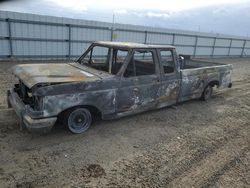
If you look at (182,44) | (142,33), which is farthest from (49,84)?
(182,44)

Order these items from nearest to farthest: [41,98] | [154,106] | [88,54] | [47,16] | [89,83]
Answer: [41,98] → [89,83] → [154,106] → [88,54] → [47,16]

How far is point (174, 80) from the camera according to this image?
237 inches

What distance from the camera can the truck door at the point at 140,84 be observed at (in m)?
5.04

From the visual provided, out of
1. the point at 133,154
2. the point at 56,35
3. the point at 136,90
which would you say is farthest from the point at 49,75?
the point at 56,35

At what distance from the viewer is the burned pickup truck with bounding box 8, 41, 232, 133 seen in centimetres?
409

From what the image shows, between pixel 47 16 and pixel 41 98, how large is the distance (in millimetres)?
10470

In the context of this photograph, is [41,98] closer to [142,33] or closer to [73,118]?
[73,118]

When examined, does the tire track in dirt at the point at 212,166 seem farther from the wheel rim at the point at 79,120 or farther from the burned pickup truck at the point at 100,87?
the wheel rim at the point at 79,120

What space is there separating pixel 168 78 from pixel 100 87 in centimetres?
201

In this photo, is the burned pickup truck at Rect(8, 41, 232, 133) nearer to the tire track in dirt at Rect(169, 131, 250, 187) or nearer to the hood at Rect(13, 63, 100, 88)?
the hood at Rect(13, 63, 100, 88)

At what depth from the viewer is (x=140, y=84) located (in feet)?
17.3

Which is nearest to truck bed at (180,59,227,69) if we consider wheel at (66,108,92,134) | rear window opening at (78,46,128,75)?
rear window opening at (78,46,128,75)

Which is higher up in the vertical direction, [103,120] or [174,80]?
[174,80]

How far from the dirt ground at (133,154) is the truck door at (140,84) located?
464 millimetres
